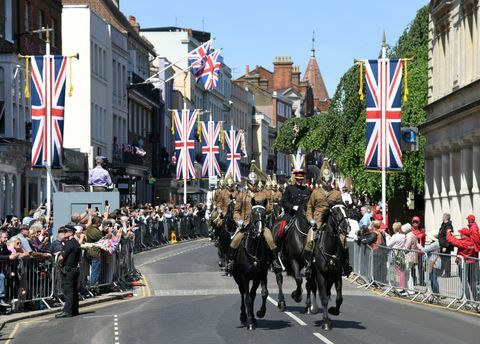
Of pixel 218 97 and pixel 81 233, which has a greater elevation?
pixel 218 97

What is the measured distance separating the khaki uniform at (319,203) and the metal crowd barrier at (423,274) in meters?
5.33

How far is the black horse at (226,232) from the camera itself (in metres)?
33.5

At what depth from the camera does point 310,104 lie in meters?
194

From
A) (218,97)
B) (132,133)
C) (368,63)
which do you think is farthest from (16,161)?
(218,97)

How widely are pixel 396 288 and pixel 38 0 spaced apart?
29833 mm

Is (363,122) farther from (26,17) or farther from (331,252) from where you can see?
(331,252)

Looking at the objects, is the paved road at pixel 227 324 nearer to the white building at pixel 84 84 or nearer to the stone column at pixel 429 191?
the stone column at pixel 429 191

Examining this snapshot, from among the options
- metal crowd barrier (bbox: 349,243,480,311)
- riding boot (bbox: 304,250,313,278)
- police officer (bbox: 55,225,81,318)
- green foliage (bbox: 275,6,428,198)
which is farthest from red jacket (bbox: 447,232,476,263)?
green foliage (bbox: 275,6,428,198)

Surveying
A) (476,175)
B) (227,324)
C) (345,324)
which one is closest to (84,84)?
(476,175)

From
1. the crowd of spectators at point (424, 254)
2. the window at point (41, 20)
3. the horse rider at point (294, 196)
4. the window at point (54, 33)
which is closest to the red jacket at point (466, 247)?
the crowd of spectators at point (424, 254)

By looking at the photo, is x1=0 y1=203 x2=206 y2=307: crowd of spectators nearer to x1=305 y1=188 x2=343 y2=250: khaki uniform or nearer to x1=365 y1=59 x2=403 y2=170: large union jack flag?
x1=305 y1=188 x2=343 y2=250: khaki uniform

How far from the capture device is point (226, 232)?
116 ft

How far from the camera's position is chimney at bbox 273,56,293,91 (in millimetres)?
173625

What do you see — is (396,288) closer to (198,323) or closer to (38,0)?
(198,323)
